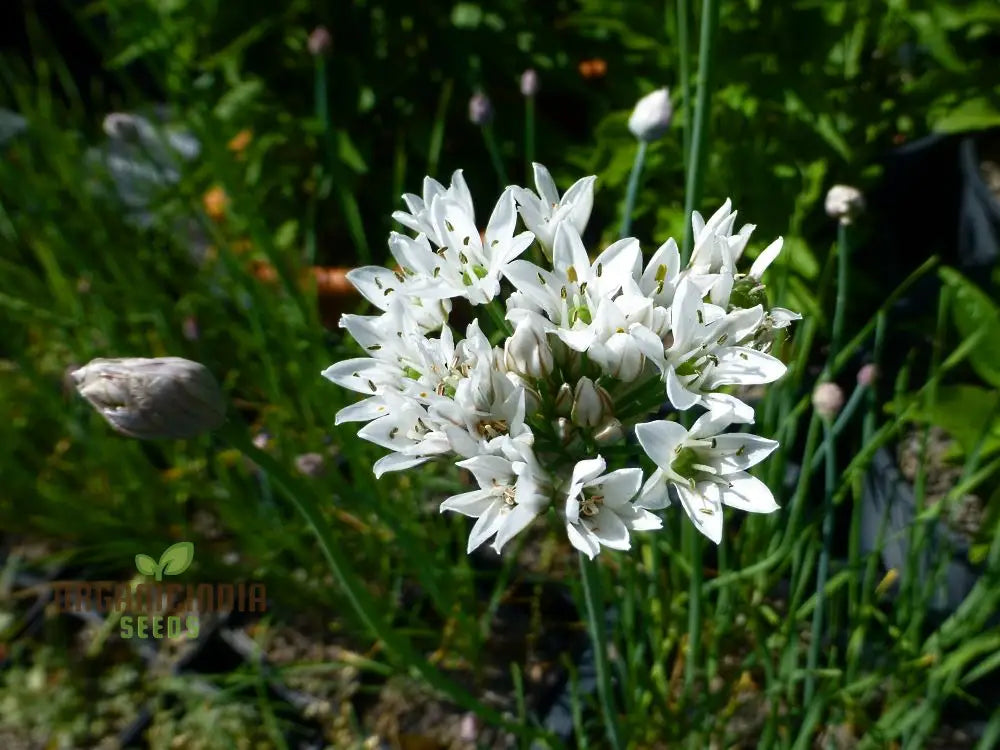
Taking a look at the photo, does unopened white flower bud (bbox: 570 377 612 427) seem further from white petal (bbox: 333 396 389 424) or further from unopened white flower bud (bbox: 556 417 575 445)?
white petal (bbox: 333 396 389 424)

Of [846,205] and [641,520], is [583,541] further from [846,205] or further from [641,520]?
[846,205]

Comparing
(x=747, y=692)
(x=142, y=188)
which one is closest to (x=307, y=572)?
(x=747, y=692)

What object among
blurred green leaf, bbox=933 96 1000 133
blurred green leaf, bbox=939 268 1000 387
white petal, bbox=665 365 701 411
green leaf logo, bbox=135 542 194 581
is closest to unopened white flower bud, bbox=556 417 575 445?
white petal, bbox=665 365 701 411

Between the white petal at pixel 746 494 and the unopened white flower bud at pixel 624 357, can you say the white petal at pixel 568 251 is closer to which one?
the unopened white flower bud at pixel 624 357

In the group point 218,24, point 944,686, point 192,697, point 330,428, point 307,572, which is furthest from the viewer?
point 218,24

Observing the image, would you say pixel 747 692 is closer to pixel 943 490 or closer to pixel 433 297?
pixel 943 490

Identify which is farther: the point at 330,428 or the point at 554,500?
the point at 330,428

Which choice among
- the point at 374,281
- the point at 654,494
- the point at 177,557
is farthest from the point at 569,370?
the point at 177,557
